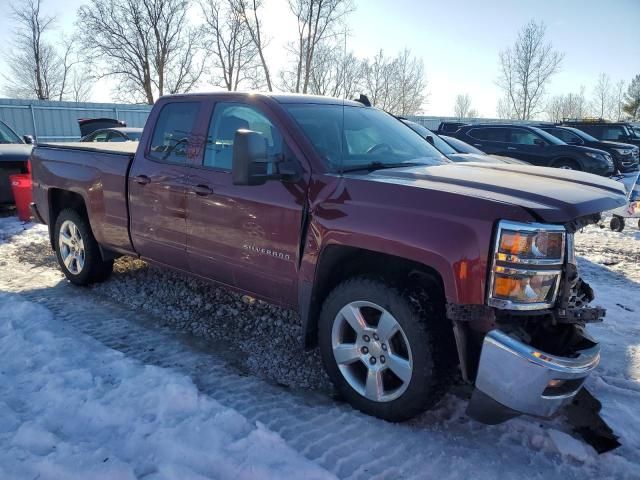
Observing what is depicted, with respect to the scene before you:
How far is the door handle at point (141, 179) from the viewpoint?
4.21 meters

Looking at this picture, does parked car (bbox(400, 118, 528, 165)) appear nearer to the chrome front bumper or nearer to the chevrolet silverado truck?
the chevrolet silverado truck

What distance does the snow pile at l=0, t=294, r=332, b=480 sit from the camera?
2463 mm

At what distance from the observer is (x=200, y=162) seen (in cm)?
384

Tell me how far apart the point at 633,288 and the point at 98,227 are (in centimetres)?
535

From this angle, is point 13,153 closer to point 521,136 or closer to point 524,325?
point 524,325

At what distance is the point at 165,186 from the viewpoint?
4031 mm

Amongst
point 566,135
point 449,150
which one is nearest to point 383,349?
point 449,150

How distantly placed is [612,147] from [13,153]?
16.3m

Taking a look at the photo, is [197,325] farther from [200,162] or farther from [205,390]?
[200,162]

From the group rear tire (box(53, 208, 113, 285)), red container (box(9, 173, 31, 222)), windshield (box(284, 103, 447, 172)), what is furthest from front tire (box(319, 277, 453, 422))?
red container (box(9, 173, 31, 222))

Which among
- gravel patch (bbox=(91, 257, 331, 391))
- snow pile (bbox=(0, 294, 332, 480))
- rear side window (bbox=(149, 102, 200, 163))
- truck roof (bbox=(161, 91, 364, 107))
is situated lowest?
gravel patch (bbox=(91, 257, 331, 391))

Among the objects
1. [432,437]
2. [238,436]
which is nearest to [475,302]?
[432,437]

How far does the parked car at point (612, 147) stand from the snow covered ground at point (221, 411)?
13473 millimetres

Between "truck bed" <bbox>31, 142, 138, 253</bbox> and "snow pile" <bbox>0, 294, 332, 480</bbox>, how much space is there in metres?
1.33
